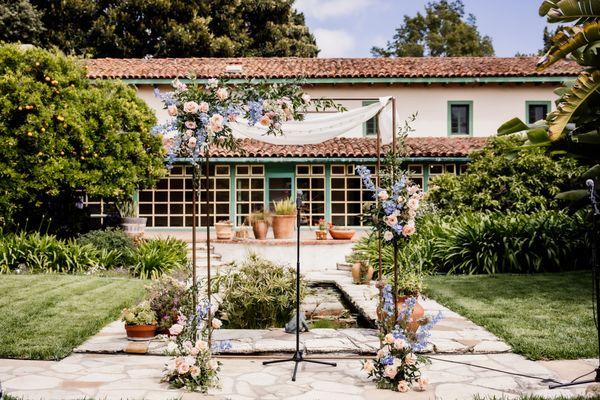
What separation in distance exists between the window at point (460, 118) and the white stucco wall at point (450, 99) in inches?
5.2

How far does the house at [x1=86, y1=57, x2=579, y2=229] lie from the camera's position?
19.6 m

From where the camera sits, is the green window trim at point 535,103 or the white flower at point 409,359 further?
the green window trim at point 535,103

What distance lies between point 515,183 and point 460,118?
6.74 meters

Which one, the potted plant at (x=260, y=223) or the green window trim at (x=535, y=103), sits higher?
the green window trim at (x=535, y=103)

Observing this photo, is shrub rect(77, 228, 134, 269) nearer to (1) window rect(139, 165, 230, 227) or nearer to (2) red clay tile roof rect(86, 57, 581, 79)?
(1) window rect(139, 165, 230, 227)

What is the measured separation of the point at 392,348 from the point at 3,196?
410 inches

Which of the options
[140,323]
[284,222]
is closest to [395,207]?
[140,323]

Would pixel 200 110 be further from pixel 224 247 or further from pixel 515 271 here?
pixel 224 247

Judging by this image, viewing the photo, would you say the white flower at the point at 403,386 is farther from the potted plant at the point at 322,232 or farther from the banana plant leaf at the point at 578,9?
the potted plant at the point at 322,232

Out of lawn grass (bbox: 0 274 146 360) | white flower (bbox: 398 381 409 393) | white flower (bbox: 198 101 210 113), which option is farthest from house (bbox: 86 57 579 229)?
white flower (bbox: 398 381 409 393)

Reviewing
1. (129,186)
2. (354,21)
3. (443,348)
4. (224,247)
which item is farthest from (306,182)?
(354,21)

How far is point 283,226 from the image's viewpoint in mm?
15875

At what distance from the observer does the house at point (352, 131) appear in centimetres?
1956

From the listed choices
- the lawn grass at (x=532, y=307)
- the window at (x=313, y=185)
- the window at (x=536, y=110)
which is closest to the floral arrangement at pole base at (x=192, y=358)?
the lawn grass at (x=532, y=307)
